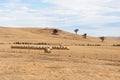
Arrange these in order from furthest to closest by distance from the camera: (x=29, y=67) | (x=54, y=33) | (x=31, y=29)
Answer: (x=31, y=29) → (x=54, y=33) → (x=29, y=67)

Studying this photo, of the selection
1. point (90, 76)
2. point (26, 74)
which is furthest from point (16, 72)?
point (90, 76)

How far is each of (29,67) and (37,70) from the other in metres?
1.92

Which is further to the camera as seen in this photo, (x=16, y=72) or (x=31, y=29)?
(x=31, y=29)

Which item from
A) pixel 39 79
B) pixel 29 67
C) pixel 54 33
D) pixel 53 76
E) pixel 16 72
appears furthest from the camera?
pixel 54 33

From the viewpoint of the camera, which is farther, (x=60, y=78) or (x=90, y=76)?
(x=90, y=76)

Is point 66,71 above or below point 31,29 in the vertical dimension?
below

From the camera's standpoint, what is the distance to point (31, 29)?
17938 centimetres

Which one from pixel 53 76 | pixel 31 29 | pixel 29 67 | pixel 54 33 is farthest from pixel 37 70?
pixel 31 29

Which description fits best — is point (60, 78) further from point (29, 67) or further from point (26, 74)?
point (29, 67)

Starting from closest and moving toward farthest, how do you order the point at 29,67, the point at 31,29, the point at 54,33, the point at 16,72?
the point at 16,72
the point at 29,67
the point at 54,33
the point at 31,29

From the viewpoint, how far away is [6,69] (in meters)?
29.6

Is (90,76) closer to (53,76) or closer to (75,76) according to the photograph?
(75,76)

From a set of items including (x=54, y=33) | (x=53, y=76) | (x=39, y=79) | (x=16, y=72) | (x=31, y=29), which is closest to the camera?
(x=39, y=79)

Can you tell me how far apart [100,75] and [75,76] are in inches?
81.7
